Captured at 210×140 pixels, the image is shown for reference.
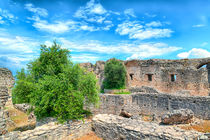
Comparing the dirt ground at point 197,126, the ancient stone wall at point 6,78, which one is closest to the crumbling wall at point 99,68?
the ancient stone wall at point 6,78

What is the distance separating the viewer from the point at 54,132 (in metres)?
6.08

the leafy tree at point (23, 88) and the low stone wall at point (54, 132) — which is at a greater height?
the leafy tree at point (23, 88)

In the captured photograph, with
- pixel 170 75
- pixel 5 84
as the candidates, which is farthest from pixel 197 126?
pixel 5 84

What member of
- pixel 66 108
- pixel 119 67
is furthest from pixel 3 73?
pixel 119 67

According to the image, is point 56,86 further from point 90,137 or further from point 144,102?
point 144,102

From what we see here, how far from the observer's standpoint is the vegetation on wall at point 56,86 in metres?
7.02

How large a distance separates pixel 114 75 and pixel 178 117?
10.9 meters

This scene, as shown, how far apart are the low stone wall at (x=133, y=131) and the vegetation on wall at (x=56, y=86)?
134 cm

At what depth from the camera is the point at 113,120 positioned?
269 inches

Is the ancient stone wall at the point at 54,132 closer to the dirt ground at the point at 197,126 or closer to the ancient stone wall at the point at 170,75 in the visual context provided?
the dirt ground at the point at 197,126

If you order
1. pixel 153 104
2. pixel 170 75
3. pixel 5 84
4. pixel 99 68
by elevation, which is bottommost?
pixel 153 104

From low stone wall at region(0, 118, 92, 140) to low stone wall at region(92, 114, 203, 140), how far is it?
2.39 ft

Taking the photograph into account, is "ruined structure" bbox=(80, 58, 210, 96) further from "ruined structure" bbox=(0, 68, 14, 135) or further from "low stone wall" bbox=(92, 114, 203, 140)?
"ruined structure" bbox=(0, 68, 14, 135)

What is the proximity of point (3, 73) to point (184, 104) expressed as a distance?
1333 cm
